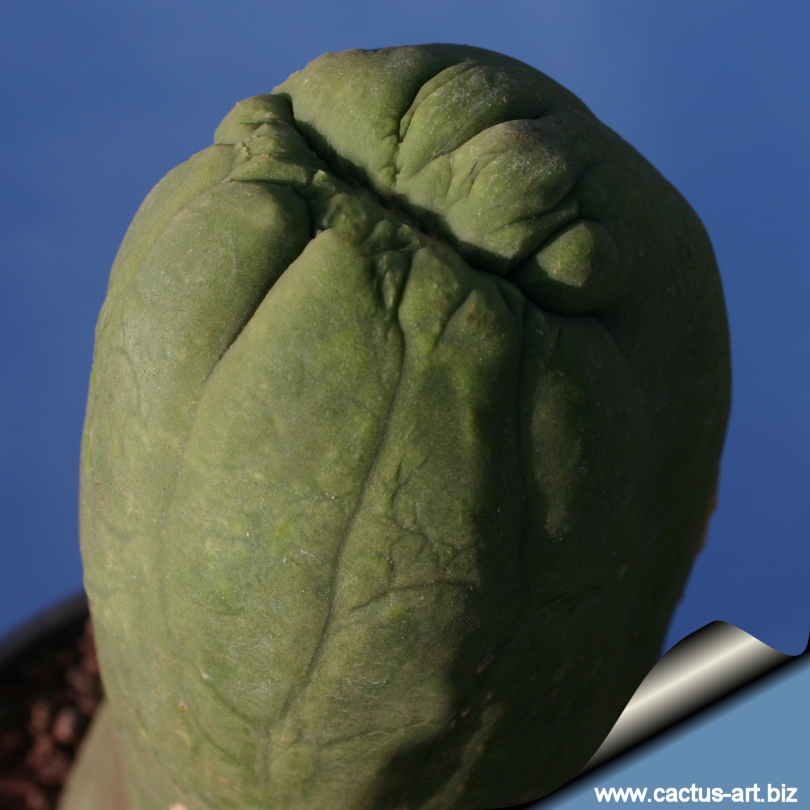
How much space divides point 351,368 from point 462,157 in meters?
0.30

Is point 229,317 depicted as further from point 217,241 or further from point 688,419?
point 688,419

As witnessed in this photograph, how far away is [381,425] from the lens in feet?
3.44

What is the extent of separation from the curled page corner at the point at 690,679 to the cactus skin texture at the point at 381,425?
202mm

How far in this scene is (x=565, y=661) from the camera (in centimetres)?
133

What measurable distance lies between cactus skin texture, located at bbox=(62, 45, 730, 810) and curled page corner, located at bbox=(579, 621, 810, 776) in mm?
202

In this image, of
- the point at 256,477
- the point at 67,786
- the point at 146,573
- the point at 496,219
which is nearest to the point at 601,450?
the point at 496,219

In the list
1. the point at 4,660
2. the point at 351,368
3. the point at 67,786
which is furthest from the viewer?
the point at 4,660

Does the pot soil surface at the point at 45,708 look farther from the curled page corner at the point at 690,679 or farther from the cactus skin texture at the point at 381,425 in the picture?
the curled page corner at the point at 690,679

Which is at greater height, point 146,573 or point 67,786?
point 146,573

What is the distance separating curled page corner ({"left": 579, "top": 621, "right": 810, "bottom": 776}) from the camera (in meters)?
1.46

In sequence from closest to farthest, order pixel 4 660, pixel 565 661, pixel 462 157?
1. pixel 462 157
2. pixel 565 661
3. pixel 4 660

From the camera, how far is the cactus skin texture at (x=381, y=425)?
1054 mm

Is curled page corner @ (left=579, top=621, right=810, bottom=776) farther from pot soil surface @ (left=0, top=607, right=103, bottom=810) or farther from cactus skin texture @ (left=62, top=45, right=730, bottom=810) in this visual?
pot soil surface @ (left=0, top=607, right=103, bottom=810)


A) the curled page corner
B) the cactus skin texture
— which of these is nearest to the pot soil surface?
the cactus skin texture
